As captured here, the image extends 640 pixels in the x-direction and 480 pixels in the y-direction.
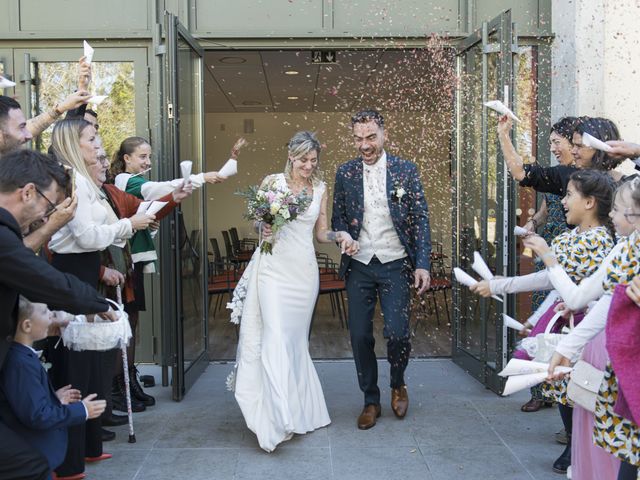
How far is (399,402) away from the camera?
16.4ft

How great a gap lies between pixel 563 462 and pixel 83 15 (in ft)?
16.2

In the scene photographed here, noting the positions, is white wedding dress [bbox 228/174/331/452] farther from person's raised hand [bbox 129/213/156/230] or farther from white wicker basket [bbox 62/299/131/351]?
white wicker basket [bbox 62/299/131/351]

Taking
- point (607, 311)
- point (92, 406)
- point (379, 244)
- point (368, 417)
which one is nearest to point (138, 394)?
point (368, 417)

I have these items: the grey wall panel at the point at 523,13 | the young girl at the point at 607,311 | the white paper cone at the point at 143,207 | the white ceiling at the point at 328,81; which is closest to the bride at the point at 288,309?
the white paper cone at the point at 143,207

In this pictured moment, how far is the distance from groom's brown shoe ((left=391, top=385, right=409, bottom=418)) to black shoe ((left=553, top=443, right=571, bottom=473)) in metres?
1.15

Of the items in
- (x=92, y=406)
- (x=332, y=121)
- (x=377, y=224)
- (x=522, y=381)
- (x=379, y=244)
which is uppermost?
(x=332, y=121)

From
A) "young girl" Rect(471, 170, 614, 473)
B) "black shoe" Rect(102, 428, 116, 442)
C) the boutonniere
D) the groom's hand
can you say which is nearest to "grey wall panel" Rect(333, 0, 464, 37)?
the boutonniere

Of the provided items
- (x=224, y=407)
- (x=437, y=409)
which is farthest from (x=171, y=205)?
(x=437, y=409)

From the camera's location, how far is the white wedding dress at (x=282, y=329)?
457 centimetres

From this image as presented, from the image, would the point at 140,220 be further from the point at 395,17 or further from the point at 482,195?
the point at 395,17

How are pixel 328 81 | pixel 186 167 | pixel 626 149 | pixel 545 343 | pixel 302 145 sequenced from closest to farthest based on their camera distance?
pixel 545 343 → pixel 626 149 → pixel 186 167 → pixel 302 145 → pixel 328 81

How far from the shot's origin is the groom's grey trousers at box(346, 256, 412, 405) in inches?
191

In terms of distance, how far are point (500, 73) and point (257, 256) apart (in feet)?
7.08

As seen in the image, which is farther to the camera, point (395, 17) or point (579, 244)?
point (395, 17)
